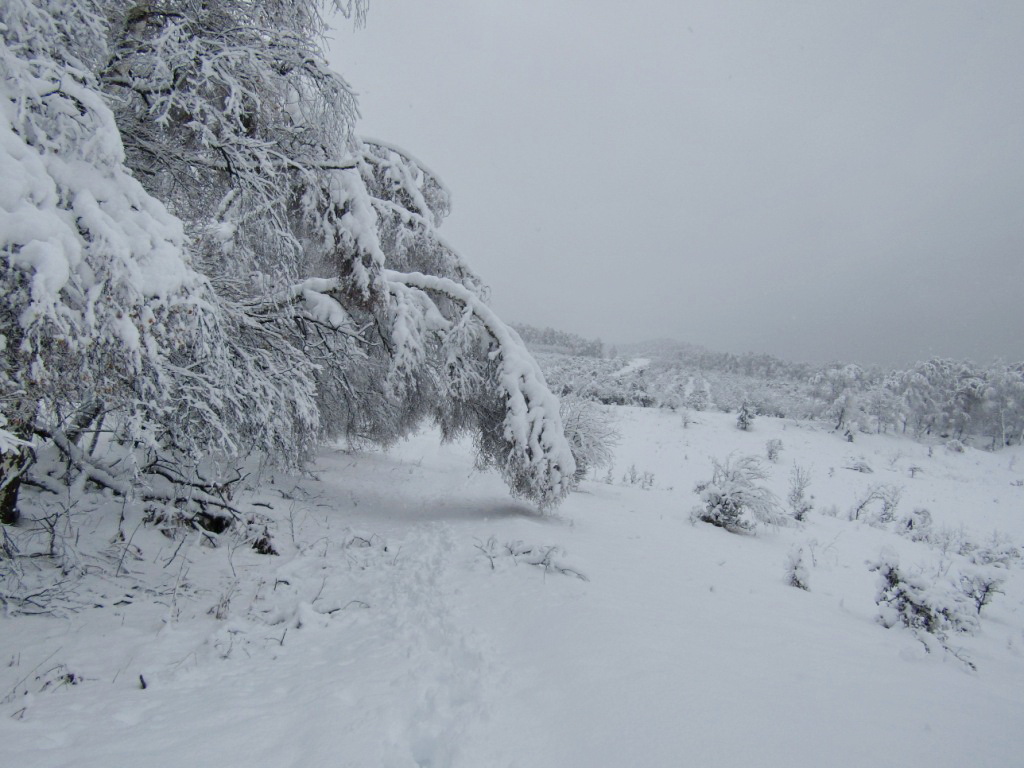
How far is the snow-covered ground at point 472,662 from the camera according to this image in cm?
201

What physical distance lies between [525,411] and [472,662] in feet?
12.3

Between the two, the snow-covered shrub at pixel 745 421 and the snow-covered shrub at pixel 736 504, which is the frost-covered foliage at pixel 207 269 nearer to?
the snow-covered shrub at pixel 736 504

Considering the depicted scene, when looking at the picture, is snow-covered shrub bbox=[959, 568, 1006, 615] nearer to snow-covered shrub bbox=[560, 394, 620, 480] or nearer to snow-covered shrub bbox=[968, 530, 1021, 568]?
snow-covered shrub bbox=[968, 530, 1021, 568]

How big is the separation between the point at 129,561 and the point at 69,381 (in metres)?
2.41

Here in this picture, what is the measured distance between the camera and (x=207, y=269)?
3.25 meters

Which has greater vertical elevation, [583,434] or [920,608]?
[583,434]

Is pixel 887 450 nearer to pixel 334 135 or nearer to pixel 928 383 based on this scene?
pixel 928 383

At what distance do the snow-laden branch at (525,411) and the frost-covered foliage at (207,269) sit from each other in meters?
0.03

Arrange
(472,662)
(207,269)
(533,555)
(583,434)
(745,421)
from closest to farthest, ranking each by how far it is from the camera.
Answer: (472,662)
(207,269)
(533,555)
(583,434)
(745,421)

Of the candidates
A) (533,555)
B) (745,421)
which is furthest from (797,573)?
(745,421)

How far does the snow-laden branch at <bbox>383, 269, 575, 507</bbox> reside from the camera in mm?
6207

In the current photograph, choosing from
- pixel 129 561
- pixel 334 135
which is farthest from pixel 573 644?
pixel 334 135

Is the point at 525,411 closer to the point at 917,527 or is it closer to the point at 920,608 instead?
the point at 920,608

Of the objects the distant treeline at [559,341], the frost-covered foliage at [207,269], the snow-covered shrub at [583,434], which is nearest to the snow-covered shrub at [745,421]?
the snow-covered shrub at [583,434]
